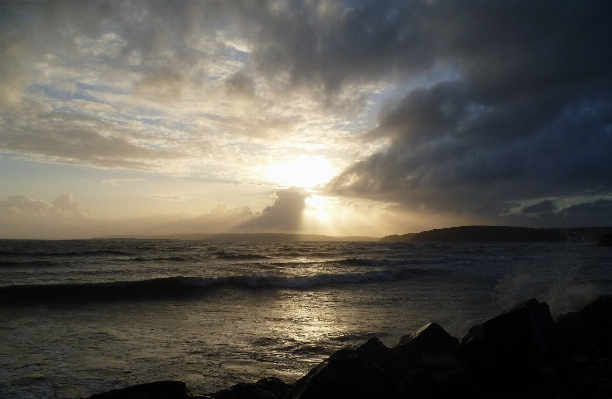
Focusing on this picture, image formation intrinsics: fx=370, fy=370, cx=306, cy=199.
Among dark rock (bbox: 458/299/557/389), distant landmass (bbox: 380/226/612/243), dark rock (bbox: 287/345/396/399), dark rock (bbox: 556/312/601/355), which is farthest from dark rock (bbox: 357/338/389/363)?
distant landmass (bbox: 380/226/612/243)

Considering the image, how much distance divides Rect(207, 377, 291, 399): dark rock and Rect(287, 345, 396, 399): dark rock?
455mm

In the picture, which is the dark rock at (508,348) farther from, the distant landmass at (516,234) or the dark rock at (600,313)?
the distant landmass at (516,234)

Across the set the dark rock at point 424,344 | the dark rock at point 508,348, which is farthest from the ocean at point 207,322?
the dark rock at point 508,348

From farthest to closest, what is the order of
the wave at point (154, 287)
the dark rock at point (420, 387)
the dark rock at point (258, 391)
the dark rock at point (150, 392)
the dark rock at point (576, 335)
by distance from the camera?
the wave at point (154, 287) → the dark rock at point (576, 335) → the dark rock at point (420, 387) → the dark rock at point (258, 391) → the dark rock at point (150, 392)

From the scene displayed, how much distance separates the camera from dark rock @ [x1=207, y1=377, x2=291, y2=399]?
5.34 m

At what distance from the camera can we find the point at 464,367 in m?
5.91

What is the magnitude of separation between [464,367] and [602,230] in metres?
176

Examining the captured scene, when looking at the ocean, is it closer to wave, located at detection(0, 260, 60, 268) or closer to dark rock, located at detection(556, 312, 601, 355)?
dark rock, located at detection(556, 312, 601, 355)

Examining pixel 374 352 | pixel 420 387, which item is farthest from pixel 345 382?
pixel 374 352

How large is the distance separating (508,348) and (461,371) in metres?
1.07

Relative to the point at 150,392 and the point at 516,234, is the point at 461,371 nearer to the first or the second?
the point at 150,392

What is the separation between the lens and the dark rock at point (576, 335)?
24.7 ft

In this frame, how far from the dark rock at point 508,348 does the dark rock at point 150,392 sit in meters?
4.69

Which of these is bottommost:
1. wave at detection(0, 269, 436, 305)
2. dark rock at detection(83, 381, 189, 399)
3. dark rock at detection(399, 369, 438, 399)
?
wave at detection(0, 269, 436, 305)
